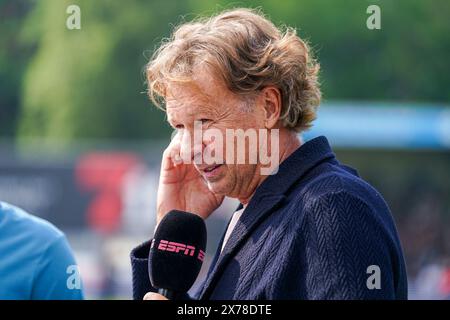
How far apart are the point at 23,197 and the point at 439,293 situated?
7178 millimetres

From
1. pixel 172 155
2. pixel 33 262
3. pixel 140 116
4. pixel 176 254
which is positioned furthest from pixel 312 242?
pixel 140 116

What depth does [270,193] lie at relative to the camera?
289cm

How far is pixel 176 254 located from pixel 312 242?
439mm

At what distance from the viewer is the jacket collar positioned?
2.86m

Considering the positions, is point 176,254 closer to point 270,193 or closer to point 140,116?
point 270,193

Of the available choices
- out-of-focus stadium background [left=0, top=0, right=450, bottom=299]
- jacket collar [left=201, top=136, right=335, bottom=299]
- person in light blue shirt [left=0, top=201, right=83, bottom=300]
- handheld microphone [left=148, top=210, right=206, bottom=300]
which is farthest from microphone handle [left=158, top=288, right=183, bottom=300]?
out-of-focus stadium background [left=0, top=0, right=450, bottom=299]

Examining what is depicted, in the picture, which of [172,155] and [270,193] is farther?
[172,155]

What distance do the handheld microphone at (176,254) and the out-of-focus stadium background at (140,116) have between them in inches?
478

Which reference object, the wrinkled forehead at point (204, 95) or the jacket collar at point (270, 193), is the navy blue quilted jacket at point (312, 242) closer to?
the jacket collar at point (270, 193)

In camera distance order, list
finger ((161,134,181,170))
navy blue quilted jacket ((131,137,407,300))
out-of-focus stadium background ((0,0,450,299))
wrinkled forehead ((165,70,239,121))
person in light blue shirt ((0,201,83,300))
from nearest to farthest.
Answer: navy blue quilted jacket ((131,137,407,300)) → wrinkled forehead ((165,70,239,121)) → finger ((161,134,181,170)) → person in light blue shirt ((0,201,83,300)) → out-of-focus stadium background ((0,0,450,299))

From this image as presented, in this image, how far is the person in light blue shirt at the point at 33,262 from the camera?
3.51 meters

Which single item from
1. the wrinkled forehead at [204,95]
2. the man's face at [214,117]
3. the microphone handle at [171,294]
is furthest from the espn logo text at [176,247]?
the wrinkled forehead at [204,95]

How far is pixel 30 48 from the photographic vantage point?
93.7 ft

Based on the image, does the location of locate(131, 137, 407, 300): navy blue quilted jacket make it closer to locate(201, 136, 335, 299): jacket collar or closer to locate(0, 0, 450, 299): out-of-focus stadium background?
locate(201, 136, 335, 299): jacket collar
